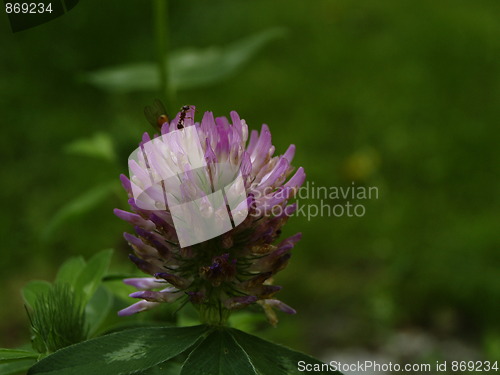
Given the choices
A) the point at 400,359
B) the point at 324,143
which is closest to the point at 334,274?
the point at 400,359

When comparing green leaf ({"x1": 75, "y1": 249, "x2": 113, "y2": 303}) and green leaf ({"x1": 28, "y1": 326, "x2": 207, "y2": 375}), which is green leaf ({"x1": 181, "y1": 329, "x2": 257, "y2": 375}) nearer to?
green leaf ({"x1": 28, "y1": 326, "x2": 207, "y2": 375})

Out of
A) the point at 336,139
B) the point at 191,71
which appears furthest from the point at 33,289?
the point at 336,139

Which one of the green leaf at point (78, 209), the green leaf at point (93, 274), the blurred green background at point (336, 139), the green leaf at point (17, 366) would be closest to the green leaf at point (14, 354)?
the green leaf at point (17, 366)

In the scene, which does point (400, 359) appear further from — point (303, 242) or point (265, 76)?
point (265, 76)

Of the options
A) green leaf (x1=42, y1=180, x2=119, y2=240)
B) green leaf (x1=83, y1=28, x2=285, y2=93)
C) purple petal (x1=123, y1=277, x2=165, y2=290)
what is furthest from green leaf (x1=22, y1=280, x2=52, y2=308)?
green leaf (x1=83, y1=28, x2=285, y2=93)

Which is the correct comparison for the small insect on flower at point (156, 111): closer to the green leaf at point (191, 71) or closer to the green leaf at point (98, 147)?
the green leaf at point (98, 147)

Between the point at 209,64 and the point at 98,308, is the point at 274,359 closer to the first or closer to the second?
the point at 98,308
